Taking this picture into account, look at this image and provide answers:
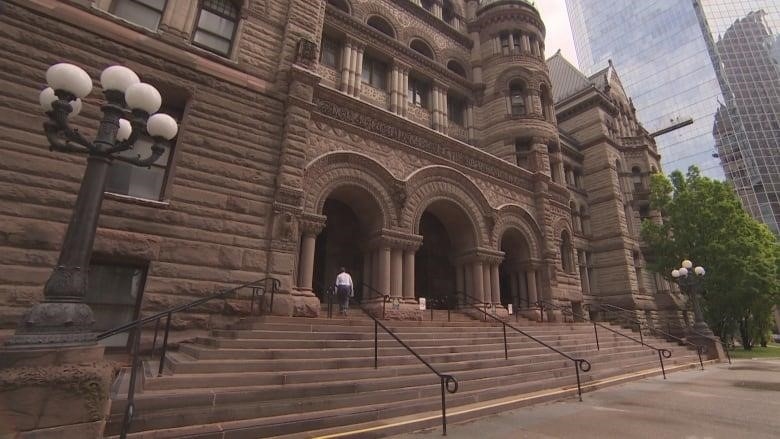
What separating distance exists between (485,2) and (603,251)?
782 inches

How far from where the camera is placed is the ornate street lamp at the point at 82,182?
416cm

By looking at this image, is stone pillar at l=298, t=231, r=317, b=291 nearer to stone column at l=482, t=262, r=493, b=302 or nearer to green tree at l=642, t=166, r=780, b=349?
stone column at l=482, t=262, r=493, b=302

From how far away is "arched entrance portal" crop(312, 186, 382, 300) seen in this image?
13.4 meters

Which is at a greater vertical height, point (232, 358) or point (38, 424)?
point (232, 358)

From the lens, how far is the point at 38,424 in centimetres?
385

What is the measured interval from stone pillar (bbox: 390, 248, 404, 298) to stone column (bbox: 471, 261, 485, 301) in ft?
13.0

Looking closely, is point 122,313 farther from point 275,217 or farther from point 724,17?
point 724,17

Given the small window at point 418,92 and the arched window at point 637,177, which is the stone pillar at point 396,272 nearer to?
the small window at point 418,92

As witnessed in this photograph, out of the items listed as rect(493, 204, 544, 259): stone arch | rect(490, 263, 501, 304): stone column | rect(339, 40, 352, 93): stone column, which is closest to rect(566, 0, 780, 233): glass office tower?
rect(493, 204, 544, 259): stone arch

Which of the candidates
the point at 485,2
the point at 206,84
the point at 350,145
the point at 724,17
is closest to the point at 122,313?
the point at 206,84

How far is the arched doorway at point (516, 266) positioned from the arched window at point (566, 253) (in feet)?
13.3

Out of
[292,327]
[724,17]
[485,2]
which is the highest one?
[724,17]

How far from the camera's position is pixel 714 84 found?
206ft

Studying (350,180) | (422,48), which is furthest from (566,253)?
(350,180)
